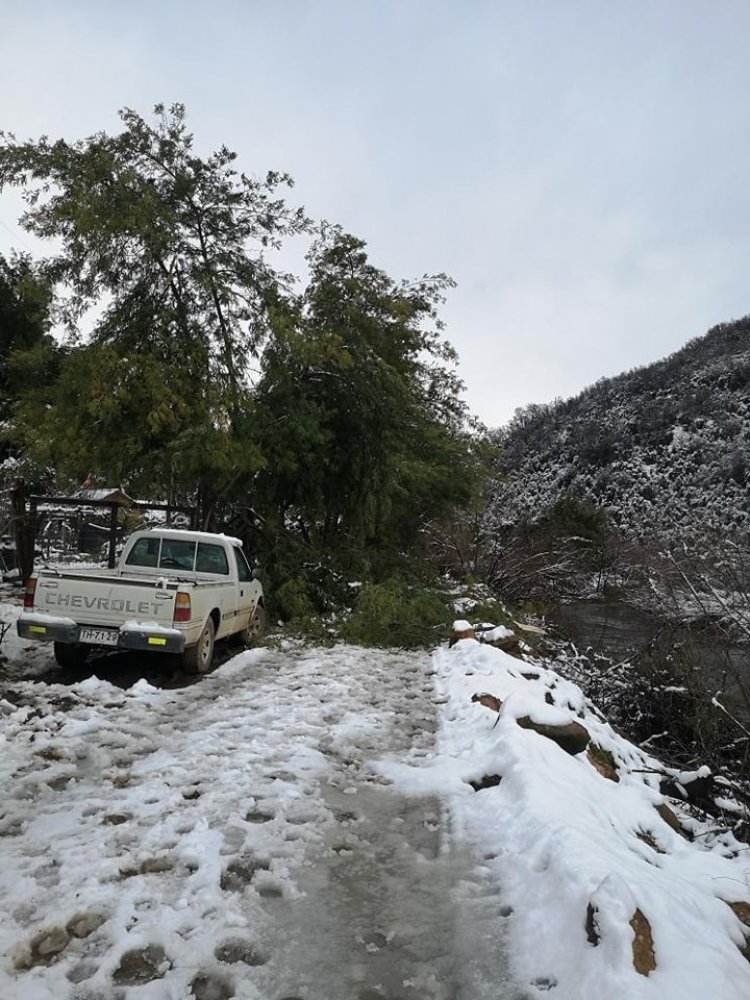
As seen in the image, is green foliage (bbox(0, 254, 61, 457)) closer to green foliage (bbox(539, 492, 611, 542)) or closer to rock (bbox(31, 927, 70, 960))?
rock (bbox(31, 927, 70, 960))

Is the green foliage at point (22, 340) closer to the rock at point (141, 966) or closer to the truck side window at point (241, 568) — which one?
the truck side window at point (241, 568)

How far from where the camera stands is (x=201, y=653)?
7691 millimetres

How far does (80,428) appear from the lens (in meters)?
11.8

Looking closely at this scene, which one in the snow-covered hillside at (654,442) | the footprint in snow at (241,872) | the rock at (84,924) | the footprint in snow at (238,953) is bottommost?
the footprint in snow at (241,872)

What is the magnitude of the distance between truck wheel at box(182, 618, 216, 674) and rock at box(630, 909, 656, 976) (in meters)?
5.76

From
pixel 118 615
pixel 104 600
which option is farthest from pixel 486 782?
pixel 104 600

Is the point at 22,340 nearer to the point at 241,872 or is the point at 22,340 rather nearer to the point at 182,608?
the point at 182,608

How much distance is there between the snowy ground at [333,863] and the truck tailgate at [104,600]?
3.61 ft

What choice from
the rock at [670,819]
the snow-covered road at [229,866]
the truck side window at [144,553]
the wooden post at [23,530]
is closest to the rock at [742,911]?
the snow-covered road at [229,866]

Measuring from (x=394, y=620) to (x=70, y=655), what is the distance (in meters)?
5.22

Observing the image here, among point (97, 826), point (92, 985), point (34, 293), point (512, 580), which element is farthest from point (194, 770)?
point (512, 580)

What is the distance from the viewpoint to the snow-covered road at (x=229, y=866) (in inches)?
99.3

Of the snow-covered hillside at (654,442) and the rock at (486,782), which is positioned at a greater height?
the snow-covered hillside at (654,442)

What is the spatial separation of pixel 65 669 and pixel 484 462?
14917mm
